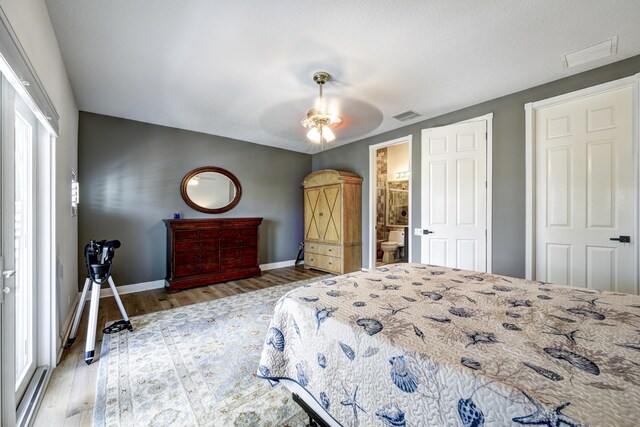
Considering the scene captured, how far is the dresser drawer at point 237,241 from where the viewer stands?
4.25 m

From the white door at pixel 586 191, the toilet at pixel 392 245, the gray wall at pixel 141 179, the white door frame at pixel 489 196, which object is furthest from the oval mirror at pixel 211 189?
the white door at pixel 586 191

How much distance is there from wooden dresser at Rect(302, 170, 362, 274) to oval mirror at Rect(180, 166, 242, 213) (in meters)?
1.51

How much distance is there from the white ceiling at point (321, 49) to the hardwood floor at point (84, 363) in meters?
2.51

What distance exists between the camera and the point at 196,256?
3.97m

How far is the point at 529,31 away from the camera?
204cm

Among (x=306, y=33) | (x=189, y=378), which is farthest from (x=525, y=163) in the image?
(x=189, y=378)

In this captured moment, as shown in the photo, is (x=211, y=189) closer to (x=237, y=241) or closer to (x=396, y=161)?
(x=237, y=241)

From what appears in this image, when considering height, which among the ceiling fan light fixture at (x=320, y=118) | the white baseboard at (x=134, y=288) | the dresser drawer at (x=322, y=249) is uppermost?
the ceiling fan light fixture at (x=320, y=118)

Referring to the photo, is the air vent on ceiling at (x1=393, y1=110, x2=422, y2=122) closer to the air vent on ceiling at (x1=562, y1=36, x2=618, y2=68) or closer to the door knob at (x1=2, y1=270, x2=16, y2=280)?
the air vent on ceiling at (x1=562, y1=36, x2=618, y2=68)

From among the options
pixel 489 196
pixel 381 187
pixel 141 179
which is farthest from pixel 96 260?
pixel 381 187

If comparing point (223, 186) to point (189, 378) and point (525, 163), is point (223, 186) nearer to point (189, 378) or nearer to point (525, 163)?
point (189, 378)

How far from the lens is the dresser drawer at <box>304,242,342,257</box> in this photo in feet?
15.4

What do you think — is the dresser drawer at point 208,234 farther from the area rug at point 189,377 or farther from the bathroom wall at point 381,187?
the bathroom wall at point 381,187

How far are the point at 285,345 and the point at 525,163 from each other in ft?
10.6
